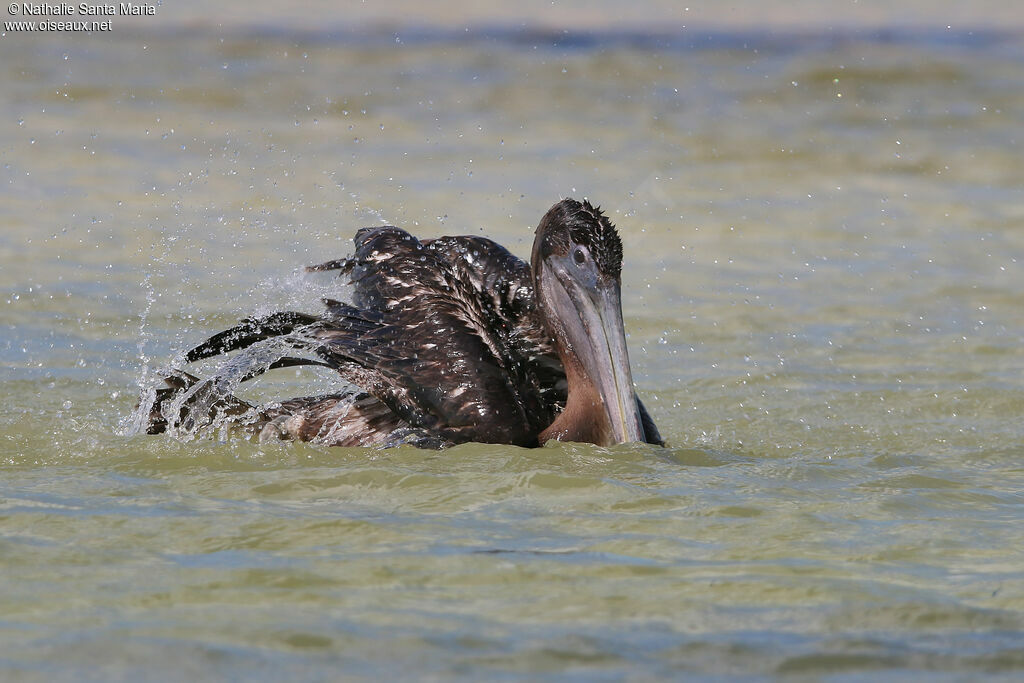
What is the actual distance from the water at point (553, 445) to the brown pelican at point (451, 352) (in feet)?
0.68

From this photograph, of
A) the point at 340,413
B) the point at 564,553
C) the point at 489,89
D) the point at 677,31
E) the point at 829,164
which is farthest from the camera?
the point at 677,31

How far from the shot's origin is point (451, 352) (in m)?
5.90

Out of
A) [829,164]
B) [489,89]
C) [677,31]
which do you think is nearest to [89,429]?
[829,164]

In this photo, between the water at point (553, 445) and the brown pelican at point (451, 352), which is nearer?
the water at point (553, 445)

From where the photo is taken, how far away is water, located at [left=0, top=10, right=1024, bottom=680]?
408cm

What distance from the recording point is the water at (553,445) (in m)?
4.08

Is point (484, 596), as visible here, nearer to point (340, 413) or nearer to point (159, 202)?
point (340, 413)

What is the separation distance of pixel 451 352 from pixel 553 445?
0.54 m

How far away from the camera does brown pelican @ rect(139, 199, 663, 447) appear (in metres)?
5.82

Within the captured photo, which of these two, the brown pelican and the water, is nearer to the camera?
the water

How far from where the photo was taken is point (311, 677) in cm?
367

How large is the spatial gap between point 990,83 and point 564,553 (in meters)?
13.4

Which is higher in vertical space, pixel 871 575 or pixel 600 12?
pixel 600 12

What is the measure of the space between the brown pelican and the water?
0.21m
